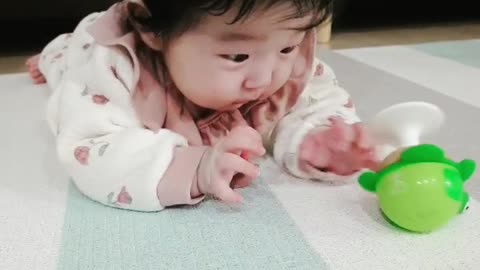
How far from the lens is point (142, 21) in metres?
0.57

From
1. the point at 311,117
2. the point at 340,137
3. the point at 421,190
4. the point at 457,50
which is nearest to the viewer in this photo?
the point at 421,190

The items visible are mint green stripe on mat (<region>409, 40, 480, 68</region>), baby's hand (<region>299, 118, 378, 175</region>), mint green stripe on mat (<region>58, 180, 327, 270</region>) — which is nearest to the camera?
mint green stripe on mat (<region>58, 180, 327, 270</region>)

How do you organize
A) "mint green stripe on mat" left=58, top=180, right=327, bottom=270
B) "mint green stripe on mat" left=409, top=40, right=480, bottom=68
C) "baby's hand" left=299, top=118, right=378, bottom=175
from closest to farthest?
"mint green stripe on mat" left=58, top=180, right=327, bottom=270, "baby's hand" left=299, top=118, right=378, bottom=175, "mint green stripe on mat" left=409, top=40, right=480, bottom=68

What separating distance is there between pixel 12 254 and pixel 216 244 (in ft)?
0.52

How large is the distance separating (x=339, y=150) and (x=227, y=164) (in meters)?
0.12

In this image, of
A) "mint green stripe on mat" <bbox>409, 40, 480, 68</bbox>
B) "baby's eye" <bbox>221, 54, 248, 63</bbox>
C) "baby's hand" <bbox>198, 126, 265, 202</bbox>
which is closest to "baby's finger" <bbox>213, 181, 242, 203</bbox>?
"baby's hand" <bbox>198, 126, 265, 202</bbox>

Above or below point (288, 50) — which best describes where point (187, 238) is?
below

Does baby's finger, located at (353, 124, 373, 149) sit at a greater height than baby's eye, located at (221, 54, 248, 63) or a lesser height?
lesser

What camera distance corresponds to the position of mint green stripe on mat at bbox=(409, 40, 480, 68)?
1.20 m

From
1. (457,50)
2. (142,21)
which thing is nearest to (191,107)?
(142,21)

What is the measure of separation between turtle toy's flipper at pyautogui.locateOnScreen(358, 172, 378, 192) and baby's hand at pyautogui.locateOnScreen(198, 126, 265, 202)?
0.09 meters

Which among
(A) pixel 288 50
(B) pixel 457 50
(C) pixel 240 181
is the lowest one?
(B) pixel 457 50

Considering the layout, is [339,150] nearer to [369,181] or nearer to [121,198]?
[369,181]

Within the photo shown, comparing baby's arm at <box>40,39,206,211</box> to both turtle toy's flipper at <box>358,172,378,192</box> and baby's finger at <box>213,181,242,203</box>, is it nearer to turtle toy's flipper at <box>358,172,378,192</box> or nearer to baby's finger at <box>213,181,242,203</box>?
baby's finger at <box>213,181,242,203</box>
